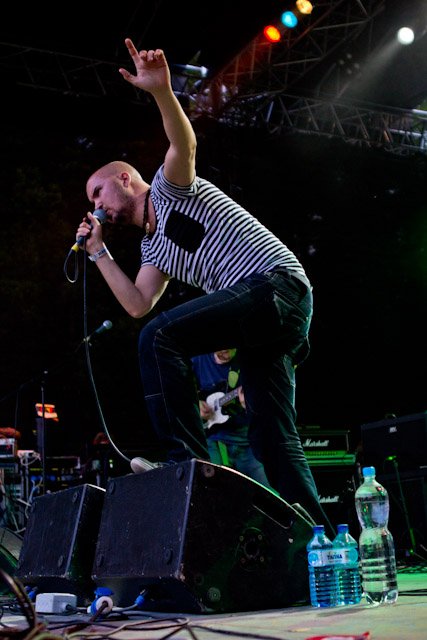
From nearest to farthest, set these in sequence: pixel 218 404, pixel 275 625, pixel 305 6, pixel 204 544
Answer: pixel 275 625, pixel 204 544, pixel 218 404, pixel 305 6

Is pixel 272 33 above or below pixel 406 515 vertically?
above

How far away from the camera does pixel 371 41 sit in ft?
24.5

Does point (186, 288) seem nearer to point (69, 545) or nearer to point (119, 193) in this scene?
point (119, 193)

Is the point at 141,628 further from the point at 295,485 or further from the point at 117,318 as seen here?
the point at 117,318

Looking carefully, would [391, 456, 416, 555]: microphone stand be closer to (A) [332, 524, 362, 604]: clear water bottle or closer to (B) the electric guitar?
(B) the electric guitar

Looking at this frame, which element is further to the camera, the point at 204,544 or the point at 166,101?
the point at 166,101

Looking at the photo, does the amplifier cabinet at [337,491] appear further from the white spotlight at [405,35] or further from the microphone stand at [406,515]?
the white spotlight at [405,35]

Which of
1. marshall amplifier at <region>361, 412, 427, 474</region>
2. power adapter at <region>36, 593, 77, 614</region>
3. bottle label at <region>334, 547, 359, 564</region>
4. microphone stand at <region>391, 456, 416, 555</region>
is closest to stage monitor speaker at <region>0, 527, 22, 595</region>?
power adapter at <region>36, 593, 77, 614</region>

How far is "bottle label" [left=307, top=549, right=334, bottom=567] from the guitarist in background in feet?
7.50

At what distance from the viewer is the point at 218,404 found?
4902 mm

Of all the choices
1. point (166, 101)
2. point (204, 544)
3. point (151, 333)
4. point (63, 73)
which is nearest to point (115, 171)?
point (166, 101)

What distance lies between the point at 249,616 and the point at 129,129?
7.50 metres

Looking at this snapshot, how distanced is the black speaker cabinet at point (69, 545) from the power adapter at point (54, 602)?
0.10 m

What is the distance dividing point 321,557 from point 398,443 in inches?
133
